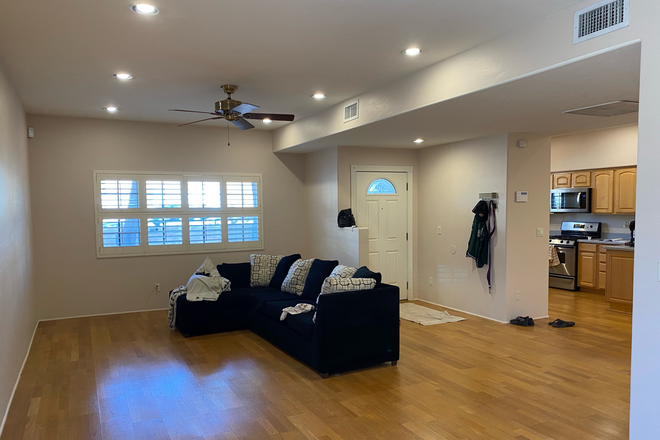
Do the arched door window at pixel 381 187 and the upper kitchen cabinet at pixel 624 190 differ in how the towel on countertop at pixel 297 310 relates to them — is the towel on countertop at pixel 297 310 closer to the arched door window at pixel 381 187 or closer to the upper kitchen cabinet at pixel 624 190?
the arched door window at pixel 381 187

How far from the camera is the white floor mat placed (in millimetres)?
6117

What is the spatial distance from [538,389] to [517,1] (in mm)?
2960

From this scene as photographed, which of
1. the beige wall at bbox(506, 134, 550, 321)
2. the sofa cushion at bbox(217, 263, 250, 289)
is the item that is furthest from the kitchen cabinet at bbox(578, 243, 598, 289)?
the sofa cushion at bbox(217, 263, 250, 289)

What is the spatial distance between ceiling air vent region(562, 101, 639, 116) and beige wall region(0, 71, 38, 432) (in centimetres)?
500

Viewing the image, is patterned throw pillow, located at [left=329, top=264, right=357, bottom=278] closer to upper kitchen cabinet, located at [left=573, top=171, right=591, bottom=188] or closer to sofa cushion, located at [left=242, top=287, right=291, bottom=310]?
sofa cushion, located at [left=242, top=287, right=291, bottom=310]

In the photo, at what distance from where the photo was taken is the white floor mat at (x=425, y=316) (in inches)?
241

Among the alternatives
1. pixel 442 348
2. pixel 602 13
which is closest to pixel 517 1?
pixel 602 13

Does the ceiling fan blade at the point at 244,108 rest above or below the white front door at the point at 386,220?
above

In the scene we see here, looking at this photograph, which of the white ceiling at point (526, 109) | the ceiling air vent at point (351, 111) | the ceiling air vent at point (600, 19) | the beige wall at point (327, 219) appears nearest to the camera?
the ceiling air vent at point (600, 19)

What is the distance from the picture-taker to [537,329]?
568cm

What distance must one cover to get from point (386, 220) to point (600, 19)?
4.77 meters

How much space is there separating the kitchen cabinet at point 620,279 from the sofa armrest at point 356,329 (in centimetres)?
400

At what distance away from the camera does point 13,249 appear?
14.0 feet

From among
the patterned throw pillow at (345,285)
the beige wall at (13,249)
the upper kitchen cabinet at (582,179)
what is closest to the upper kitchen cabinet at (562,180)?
the upper kitchen cabinet at (582,179)
